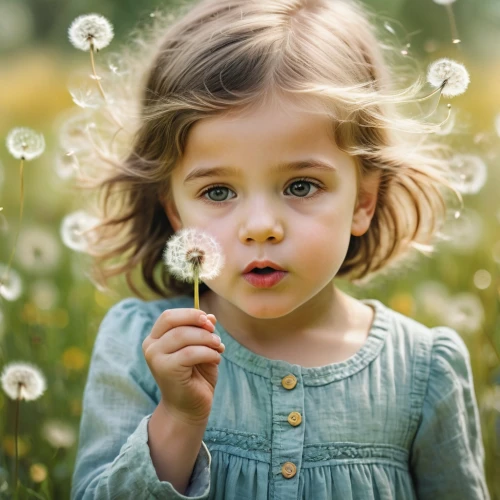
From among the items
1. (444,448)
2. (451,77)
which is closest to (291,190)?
(451,77)

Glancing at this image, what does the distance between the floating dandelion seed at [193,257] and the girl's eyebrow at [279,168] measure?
130mm

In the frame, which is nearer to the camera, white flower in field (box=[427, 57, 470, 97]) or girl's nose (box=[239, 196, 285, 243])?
girl's nose (box=[239, 196, 285, 243])

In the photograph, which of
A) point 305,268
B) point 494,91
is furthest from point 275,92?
point 494,91

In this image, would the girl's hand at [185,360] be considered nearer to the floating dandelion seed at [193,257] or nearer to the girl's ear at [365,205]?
the floating dandelion seed at [193,257]

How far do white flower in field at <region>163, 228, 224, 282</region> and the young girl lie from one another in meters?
0.06

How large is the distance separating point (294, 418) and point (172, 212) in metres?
0.52

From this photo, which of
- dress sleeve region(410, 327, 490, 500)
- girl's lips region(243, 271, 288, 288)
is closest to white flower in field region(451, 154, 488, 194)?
dress sleeve region(410, 327, 490, 500)

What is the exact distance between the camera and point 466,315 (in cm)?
246

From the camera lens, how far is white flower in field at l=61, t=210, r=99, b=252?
2221 mm

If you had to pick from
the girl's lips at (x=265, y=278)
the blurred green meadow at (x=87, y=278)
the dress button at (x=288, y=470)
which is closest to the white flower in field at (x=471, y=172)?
the blurred green meadow at (x=87, y=278)

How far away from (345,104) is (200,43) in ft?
1.02

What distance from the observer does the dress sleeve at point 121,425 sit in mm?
1516

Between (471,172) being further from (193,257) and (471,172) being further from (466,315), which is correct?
(193,257)

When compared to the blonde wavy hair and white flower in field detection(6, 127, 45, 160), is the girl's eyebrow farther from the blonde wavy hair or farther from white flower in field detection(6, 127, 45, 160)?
white flower in field detection(6, 127, 45, 160)
